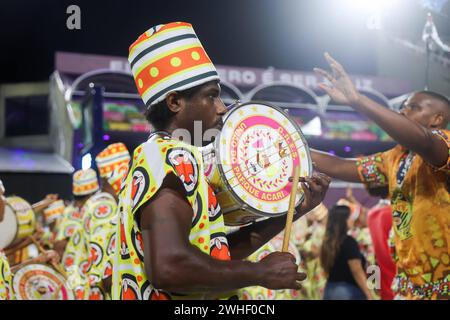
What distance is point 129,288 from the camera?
1702mm

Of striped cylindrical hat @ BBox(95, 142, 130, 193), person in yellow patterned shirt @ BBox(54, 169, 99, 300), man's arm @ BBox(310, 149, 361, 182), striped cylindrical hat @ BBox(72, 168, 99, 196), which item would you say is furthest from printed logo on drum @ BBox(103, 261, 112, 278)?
striped cylindrical hat @ BBox(72, 168, 99, 196)

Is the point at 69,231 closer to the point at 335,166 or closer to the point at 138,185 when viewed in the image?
the point at 335,166

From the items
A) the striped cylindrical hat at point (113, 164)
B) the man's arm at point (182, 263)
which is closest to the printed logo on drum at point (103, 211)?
the striped cylindrical hat at point (113, 164)

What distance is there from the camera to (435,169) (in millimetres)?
2742

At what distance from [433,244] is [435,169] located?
0.34 metres

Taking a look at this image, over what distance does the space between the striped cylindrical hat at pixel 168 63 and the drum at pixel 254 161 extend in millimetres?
166

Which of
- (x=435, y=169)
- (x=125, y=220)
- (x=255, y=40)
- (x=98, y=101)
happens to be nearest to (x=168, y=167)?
(x=125, y=220)

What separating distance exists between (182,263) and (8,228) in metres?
3.57

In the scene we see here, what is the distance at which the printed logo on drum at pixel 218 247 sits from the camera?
1.69m

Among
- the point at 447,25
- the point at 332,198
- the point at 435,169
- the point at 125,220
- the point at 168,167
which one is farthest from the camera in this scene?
the point at 332,198

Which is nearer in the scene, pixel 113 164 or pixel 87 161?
pixel 113 164

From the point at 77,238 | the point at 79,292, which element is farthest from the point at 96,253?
the point at 77,238

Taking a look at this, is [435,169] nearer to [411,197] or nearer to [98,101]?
[411,197]

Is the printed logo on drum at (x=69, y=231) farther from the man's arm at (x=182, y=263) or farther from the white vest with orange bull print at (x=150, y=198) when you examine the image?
the man's arm at (x=182, y=263)
